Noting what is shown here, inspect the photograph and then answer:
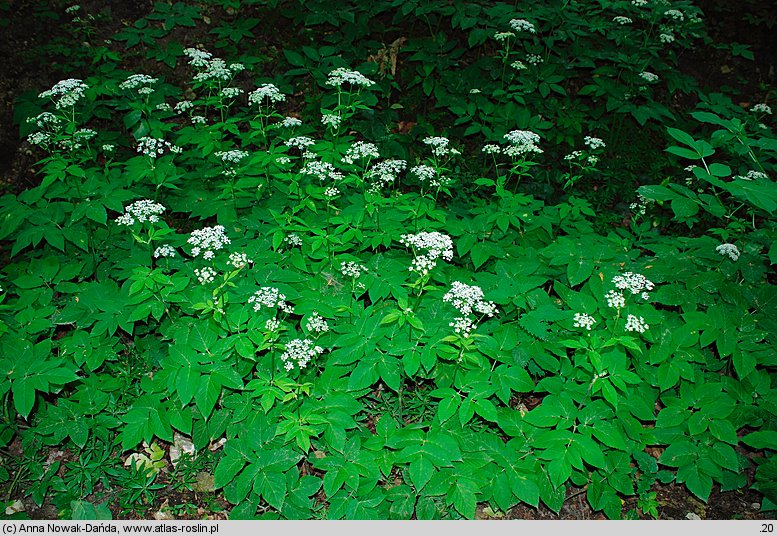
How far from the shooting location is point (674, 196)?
130 inches

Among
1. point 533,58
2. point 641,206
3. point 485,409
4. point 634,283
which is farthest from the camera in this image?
point 533,58

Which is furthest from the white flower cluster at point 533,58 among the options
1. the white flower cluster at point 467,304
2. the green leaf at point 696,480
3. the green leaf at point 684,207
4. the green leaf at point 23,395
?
the green leaf at point 23,395

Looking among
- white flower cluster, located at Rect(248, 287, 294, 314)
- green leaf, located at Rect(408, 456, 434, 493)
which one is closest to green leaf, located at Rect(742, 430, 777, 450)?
green leaf, located at Rect(408, 456, 434, 493)

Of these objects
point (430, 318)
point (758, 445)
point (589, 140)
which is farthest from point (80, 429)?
point (589, 140)

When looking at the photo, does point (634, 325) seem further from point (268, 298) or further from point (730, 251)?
point (268, 298)

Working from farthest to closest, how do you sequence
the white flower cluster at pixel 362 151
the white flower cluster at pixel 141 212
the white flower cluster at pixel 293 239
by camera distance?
the white flower cluster at pixel 362 151, the white flower cluster at pixel 293 239, the white flower cluster at pixel 141 212

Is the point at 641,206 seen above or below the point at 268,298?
below

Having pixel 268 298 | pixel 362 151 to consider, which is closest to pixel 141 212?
pixel 268 298

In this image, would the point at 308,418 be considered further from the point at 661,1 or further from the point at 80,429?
the point at 661,1

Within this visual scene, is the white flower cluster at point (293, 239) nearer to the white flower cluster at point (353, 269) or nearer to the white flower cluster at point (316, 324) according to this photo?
the white flower cluster at point (353, 269)

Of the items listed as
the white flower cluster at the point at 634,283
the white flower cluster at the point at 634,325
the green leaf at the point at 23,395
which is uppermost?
the white flower cluster at the point at 634,283

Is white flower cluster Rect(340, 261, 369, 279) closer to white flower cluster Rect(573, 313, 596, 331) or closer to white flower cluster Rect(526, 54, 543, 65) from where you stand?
white flower cluster Rect(573, 313, 596, 331)

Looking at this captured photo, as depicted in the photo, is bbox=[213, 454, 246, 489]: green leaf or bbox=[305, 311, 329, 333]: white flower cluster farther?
bbox=[305, 311, 329, 333]: white flower cluster

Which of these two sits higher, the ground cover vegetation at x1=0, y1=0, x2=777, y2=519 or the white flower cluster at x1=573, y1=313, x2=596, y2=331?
the white flower cluster at x1=573, y1=313, x2=596, y2=331
